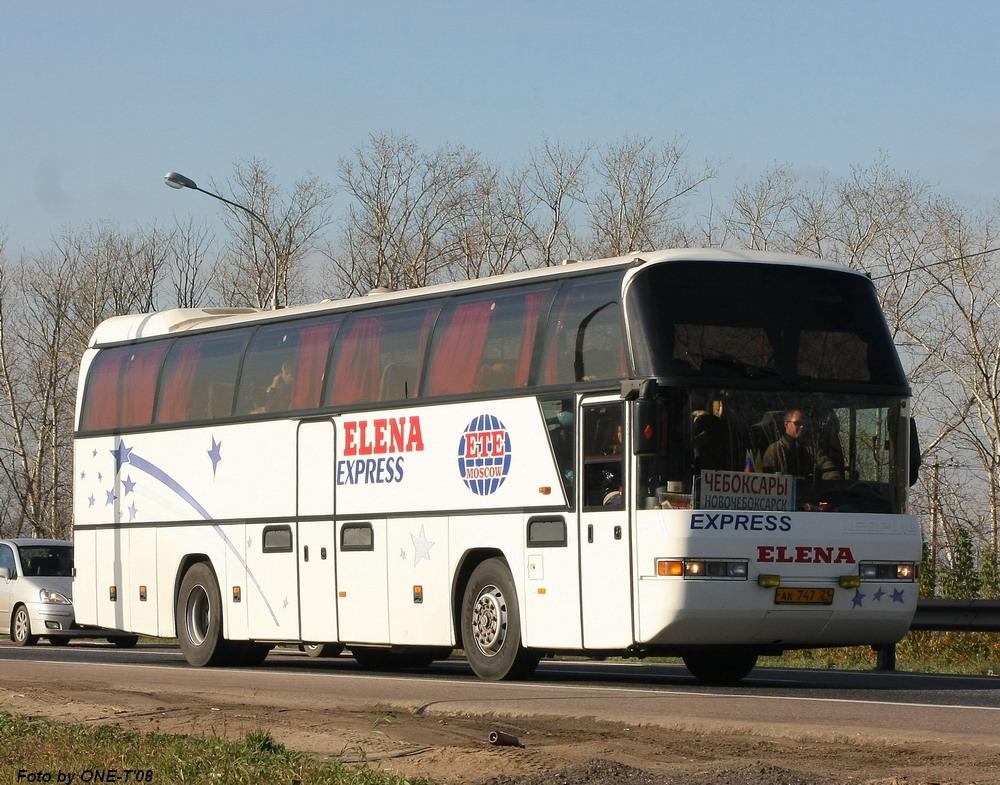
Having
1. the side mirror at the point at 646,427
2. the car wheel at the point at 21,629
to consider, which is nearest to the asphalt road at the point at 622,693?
the side mirror at the point at 646,427

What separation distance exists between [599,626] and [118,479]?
8.81 m

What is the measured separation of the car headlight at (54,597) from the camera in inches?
1182

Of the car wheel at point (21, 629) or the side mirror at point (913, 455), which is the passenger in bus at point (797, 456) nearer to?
the side mirror at point (913, 455)

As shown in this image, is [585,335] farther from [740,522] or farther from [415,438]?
[415,438]

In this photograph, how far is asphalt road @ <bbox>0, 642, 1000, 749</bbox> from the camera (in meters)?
11.7

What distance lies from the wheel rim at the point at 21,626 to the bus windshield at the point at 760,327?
17.5 m

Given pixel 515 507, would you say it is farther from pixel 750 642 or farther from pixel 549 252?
pixel 549 252

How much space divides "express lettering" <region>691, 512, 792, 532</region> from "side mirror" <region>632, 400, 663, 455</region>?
0.68 m

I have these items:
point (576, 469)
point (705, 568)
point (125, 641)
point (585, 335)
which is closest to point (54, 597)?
point (125, 641)

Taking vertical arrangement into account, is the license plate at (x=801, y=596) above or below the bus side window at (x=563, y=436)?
below

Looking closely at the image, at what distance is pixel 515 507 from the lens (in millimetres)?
16734

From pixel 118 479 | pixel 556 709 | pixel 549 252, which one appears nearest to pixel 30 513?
pixel 549 252

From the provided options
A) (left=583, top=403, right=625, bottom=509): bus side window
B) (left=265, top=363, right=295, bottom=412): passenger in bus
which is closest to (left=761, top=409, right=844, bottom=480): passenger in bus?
(left=583, top=403, right=625, bottom=509): bus side window

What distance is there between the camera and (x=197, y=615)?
21.4 m
